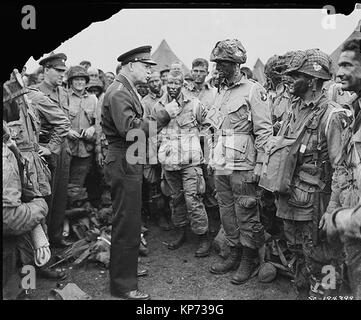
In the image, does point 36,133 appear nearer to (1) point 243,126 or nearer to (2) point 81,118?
(2) point 81,118

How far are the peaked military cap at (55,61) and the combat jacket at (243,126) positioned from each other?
2409 mm

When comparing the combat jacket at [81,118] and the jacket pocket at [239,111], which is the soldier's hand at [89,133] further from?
the jacket pocket at [239,111]

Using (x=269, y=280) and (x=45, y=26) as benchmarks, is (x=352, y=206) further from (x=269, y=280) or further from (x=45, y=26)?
(x=45, y=26)

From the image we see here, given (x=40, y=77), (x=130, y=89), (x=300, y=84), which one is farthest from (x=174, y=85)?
(x=40, y=77)

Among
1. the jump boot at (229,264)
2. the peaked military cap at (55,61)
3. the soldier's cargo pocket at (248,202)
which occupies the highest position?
the peaked military cap at (55,61)

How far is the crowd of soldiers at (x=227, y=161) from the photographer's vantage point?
3.44 m

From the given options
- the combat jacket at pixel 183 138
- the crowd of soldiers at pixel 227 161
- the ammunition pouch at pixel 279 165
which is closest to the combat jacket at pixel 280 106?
the crowd of soldiers at pixel 227 161

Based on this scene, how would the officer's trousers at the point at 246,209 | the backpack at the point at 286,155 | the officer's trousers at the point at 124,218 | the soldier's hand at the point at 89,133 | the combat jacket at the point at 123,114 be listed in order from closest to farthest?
the backpack at the point at 286,155 → the combat jacket at the point at 123,114 → the officer's trousers at the point at 124,218 → the officer's trousers at the point at 246,209 → the soldier's hand at the point at 89,133

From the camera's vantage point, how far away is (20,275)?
392cm

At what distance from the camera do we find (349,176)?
3.29 metres

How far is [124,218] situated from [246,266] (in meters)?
1.58

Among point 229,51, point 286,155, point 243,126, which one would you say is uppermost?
point 229,51
